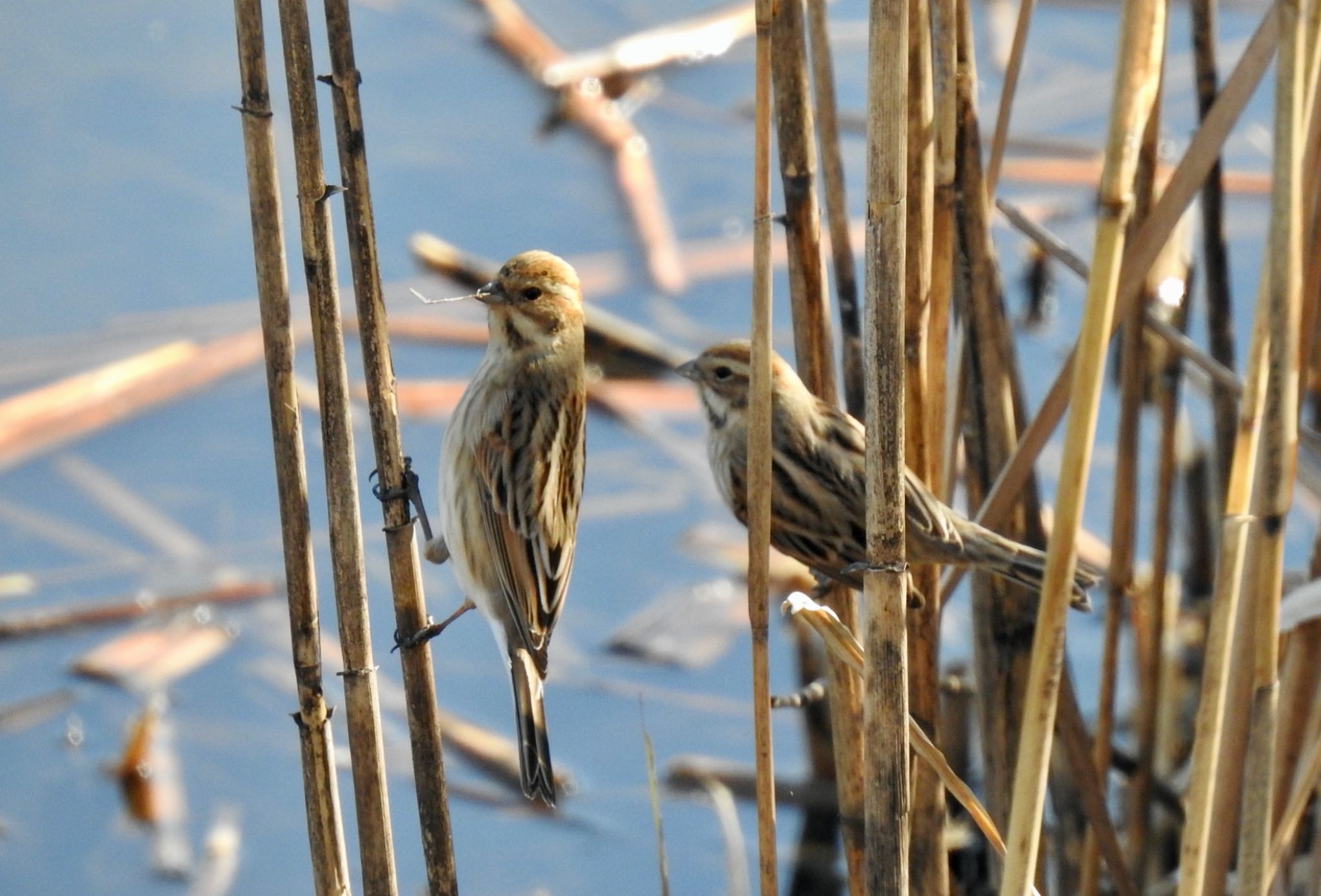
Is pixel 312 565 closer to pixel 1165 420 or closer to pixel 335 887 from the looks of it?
pixel 335 887

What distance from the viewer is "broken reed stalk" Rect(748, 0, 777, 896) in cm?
272

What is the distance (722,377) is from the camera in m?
4.41

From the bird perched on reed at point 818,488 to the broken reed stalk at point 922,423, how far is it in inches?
3.5

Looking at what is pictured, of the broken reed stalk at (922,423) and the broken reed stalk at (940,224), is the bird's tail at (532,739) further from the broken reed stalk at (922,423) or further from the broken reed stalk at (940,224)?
the broken reed stalk at (940,224)

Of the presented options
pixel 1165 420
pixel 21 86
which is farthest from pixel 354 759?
pixel 21 86

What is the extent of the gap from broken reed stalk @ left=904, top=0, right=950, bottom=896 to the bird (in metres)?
0.91

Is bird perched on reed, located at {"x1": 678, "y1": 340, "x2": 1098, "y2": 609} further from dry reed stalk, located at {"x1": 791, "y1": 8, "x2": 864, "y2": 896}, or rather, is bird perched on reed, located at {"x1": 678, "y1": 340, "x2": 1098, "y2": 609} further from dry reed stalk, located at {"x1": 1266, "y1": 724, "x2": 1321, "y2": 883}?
dry reed stalk, located at {"x1": 1266, "y1": 724, "x2": 1321, "y2": 883}

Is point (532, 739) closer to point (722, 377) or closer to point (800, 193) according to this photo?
point (722, 377)

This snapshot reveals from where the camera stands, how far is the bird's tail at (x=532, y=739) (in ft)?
12.1

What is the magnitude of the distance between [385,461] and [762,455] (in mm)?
687

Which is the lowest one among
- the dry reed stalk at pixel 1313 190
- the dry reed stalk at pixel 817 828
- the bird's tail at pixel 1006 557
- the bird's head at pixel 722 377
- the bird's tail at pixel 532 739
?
the dry reed stalk at pixel 817 828

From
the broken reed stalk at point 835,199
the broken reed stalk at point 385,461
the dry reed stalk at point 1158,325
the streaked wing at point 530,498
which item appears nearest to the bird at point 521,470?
the streaked wing at point 530,498

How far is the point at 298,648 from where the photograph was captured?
3.05m

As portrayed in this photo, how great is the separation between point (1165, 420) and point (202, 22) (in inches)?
247
